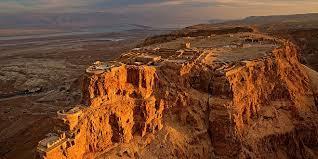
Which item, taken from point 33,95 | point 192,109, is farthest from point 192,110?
point 33,95

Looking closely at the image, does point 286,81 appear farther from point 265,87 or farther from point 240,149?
point 240,149

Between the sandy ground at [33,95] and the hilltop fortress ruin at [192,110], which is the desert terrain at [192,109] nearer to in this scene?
the hilltop fortress ruin at [192,110]

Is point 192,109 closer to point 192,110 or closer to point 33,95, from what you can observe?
point 192,110

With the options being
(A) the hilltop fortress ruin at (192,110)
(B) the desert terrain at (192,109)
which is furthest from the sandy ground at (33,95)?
(A) the hilltop fortress ruin at (192,110)

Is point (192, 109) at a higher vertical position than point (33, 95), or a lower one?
higher

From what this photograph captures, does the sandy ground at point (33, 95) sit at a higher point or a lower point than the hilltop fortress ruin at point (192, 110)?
lower

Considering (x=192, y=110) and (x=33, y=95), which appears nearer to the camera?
(x=192, y=110)

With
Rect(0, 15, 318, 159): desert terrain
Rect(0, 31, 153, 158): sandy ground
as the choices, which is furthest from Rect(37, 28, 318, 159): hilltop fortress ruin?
Rect(0, 31, 153, 158): sandy ground

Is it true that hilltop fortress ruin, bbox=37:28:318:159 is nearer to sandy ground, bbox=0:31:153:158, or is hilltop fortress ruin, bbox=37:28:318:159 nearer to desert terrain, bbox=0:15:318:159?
desert terrain, bbox=0:15:318:159

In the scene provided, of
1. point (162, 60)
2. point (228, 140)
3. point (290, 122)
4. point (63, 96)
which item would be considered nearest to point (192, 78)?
point (162, 60)
